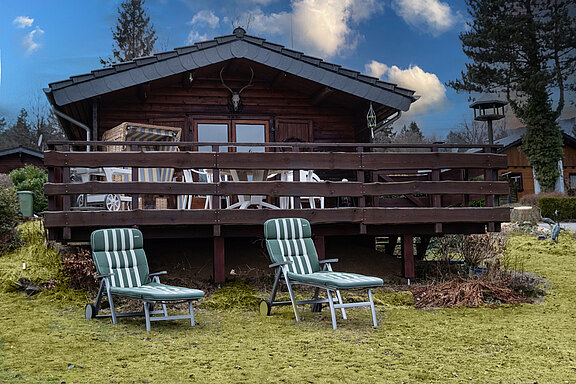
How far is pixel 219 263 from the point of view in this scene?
26.2ft

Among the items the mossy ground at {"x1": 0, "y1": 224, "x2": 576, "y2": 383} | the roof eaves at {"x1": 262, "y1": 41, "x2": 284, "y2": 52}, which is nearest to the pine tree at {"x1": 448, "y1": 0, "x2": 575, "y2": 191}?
the roof eaves at {"x1": 262, "y1": 41, "x2": 284, "y2": 52}

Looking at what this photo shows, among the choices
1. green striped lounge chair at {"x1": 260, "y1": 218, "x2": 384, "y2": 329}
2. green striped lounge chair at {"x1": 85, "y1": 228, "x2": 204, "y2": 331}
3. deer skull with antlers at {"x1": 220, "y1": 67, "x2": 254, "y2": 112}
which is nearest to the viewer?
green striped lounge chair at {"x1": 85, "y1": 228, "x2": 204, "y2": 331}

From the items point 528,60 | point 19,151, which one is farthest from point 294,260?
point 528,60

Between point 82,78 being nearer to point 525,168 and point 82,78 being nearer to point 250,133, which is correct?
point 250,133

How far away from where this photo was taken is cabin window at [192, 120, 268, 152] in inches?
430

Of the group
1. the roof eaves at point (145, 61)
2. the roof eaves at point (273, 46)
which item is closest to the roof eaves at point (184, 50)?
the roof eaves at point (145, 61)

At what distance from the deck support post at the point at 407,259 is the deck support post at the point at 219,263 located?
2.62 m

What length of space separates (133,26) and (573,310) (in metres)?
30.9

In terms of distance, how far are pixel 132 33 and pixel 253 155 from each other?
90.6 ft

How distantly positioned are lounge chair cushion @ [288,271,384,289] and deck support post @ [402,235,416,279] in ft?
7.96

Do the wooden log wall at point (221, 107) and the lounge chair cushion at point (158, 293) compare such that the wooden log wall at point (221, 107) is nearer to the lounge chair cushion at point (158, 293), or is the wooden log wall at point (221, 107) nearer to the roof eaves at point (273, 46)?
the roof eaves at point (273, 46)

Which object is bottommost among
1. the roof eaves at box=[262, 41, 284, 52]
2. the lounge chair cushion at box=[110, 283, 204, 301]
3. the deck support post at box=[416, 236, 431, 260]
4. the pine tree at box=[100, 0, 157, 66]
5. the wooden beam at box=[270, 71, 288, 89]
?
the lounge chair cushion at box=[110, 283, 204, 301]

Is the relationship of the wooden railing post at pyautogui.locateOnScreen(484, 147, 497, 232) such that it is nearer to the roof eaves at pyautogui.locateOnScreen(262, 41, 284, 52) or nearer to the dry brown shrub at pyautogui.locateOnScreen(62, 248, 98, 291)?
the roof eaves at pyautogui.locateOnScreen(262, 41, 284, 52)

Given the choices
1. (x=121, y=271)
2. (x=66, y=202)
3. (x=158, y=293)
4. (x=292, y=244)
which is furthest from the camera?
(x=66, y=202)
